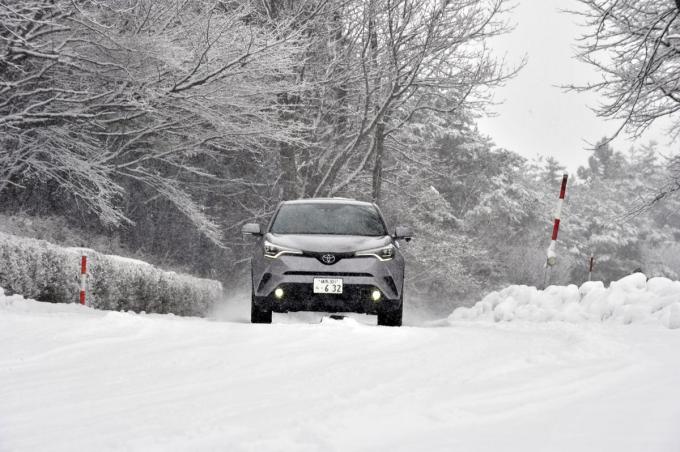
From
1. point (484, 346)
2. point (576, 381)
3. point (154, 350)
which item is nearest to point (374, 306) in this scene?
point (484, 346)

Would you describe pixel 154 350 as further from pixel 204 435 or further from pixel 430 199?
pixel 430 199

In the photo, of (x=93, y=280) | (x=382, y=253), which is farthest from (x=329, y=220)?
(x=93, y=280)

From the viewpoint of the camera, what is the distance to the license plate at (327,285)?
26.1 feet

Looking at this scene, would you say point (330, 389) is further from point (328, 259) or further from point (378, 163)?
point (378, 163)

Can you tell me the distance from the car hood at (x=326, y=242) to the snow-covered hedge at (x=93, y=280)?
3.27m

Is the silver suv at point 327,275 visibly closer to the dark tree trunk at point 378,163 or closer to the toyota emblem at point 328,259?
the toyota emblem at point 328,259

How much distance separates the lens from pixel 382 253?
831 centimetres

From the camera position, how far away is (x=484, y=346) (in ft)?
19.5

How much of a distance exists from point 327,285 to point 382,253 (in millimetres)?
774

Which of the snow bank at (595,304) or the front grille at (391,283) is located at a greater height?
the front grille at (391,283)

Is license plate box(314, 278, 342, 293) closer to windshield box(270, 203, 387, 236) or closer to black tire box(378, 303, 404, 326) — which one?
black tire box(378, 303, 404, 326)

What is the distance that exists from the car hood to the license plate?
0.33 m

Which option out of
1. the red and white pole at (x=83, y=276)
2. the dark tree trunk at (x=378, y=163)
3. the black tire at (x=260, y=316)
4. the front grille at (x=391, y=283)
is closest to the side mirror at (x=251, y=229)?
the black tire at (x=260, y=316)

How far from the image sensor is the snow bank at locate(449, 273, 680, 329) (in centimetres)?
850
